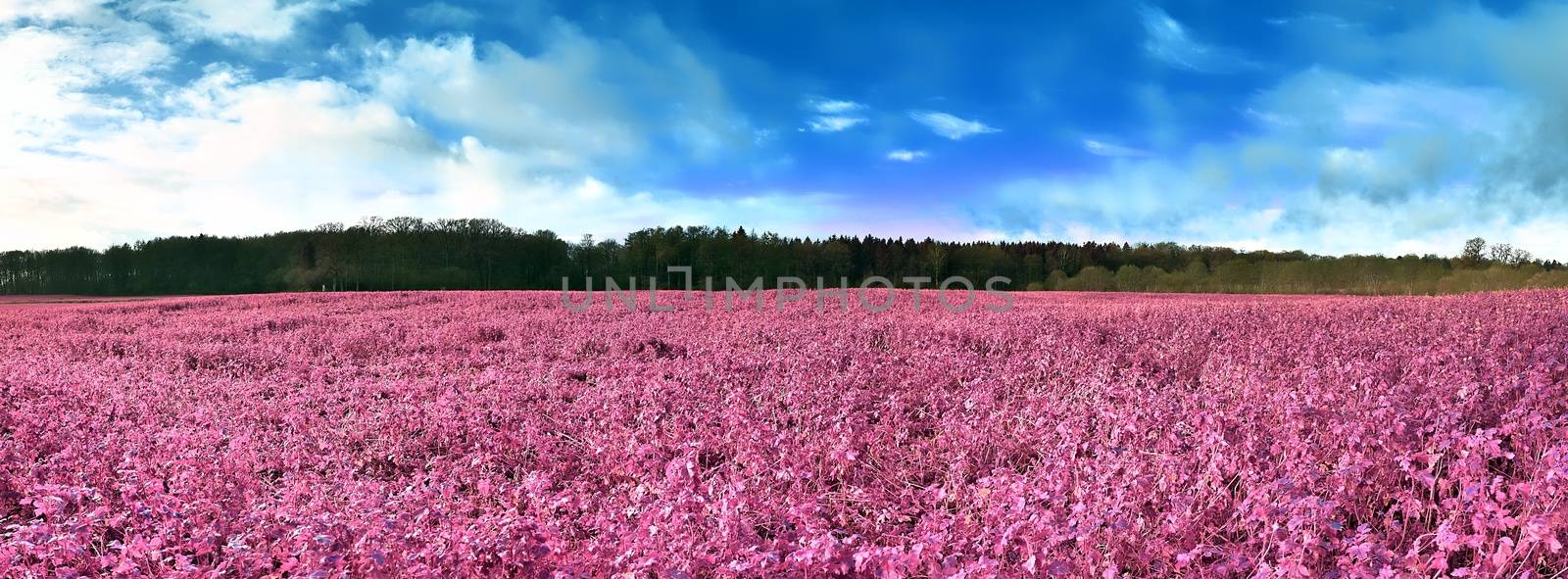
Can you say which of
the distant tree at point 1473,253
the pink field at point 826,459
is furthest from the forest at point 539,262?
the pink field at point 826,459

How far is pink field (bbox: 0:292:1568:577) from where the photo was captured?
2.84 meters

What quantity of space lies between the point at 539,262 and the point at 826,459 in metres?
69.4

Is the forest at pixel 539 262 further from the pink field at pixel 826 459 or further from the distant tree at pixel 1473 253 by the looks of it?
the pink field at pixel 826 459

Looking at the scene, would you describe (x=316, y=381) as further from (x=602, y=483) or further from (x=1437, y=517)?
(x=1437, y=517)

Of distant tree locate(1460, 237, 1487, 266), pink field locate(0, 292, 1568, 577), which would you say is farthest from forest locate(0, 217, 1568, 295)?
pink field locate(0, 292, 1568, 577)

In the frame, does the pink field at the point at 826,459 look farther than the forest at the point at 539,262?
No

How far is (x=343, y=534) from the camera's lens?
122 inches

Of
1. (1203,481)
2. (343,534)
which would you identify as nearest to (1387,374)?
(1203,481)

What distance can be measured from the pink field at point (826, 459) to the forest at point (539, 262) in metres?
51.1

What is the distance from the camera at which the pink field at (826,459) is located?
9.32 ft

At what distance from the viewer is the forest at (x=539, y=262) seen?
61.9m

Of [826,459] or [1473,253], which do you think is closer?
[826,459]

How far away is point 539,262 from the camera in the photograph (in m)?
69.4

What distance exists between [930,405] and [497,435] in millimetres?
3285
